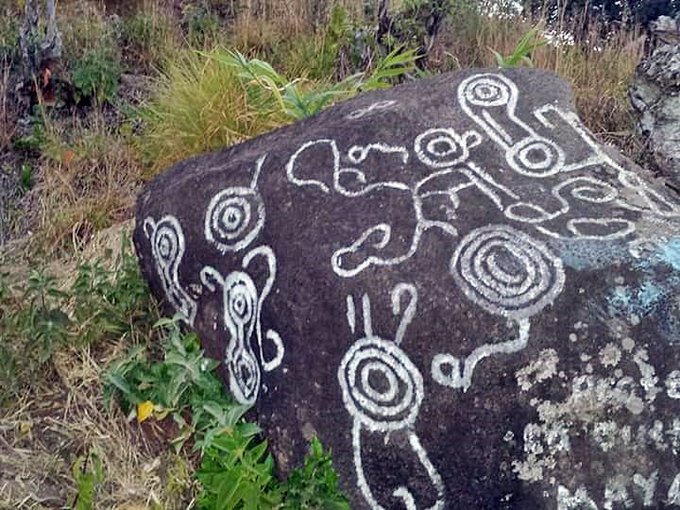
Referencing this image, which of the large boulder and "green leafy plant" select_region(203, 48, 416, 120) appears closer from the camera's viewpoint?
the large boulder

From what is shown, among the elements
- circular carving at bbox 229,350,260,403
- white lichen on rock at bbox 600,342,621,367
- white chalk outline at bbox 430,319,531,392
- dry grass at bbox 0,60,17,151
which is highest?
white lichen on rock at bbox 600,342,621,367

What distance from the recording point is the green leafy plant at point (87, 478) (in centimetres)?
271

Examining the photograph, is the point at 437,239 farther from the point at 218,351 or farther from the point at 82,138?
the point at 82,138

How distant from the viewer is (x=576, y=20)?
21.8ft

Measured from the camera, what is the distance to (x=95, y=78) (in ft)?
18.7

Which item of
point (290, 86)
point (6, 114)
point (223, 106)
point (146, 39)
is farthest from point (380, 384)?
point (146, 39)

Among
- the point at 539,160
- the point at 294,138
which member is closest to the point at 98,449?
the point at 294,138

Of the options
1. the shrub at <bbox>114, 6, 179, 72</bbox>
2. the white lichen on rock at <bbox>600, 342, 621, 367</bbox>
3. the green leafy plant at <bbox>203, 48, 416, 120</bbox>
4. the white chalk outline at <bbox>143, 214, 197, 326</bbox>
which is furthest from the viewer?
the shrub at <bbox>114, 6, 179, 72</bbox>

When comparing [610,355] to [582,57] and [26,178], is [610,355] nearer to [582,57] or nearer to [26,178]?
[26,178]

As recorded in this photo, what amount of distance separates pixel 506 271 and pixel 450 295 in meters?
0.16

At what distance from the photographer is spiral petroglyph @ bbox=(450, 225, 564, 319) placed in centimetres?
250

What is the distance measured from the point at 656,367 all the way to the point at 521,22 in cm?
478

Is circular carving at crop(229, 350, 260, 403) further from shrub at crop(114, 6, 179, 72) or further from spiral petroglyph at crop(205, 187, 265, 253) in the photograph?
shrub at crop(114, 6, 179, 72)

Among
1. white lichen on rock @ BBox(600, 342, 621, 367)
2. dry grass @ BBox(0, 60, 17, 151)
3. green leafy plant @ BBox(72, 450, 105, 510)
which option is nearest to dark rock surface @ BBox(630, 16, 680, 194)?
white lichen on rock @ BBox(600, 342, 621, 367)
